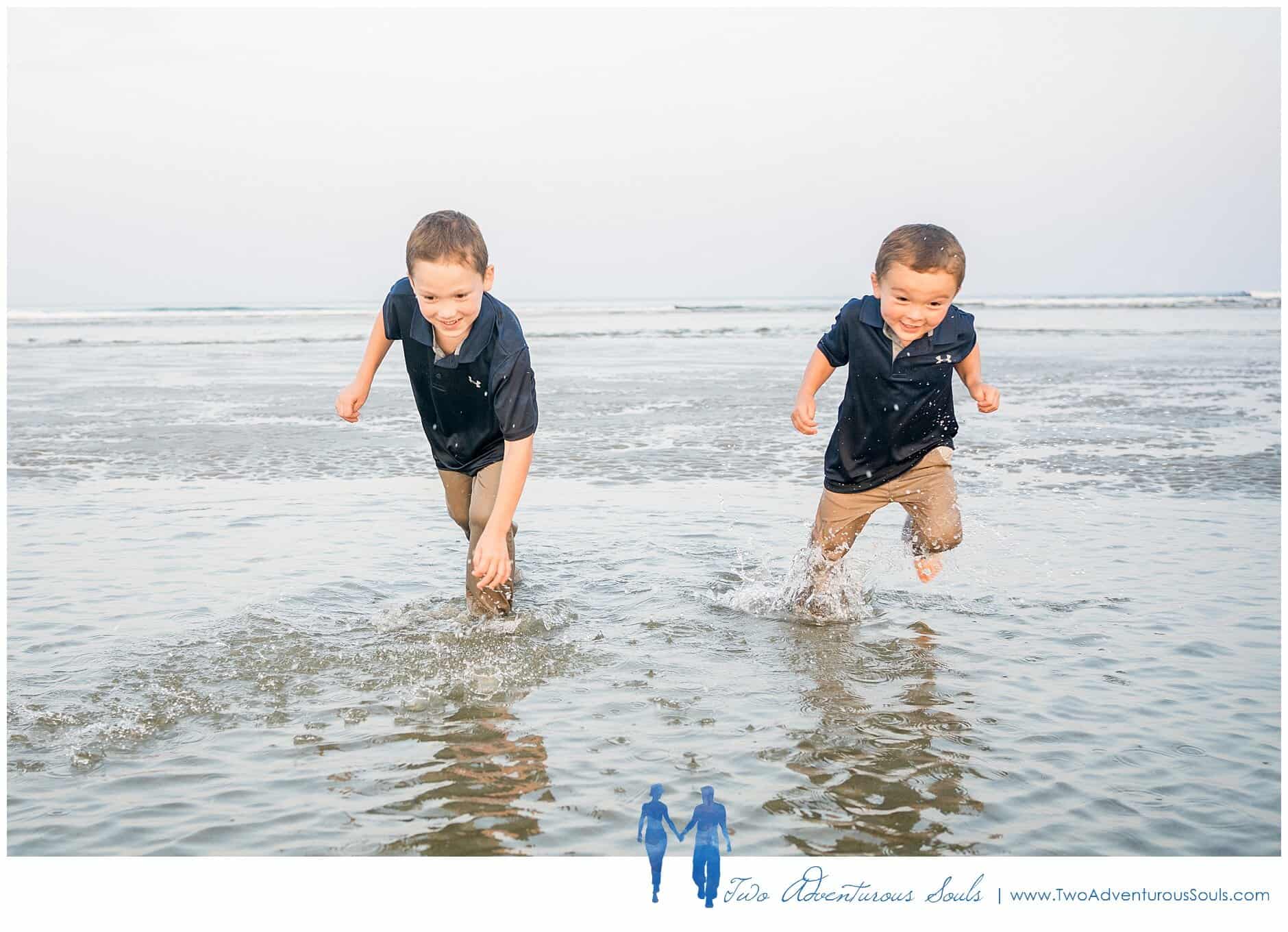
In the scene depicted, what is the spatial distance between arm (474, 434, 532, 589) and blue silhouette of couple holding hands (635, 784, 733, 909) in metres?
1.18

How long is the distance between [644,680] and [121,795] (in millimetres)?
1763

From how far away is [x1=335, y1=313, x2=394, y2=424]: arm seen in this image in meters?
4.93

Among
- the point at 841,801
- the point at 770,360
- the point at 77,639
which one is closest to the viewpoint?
the point at 841,801

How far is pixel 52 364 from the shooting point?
1888cm

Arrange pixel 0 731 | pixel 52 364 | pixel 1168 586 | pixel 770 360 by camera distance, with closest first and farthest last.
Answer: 1. pixel 0 731
2. pixel 1168 586
3. pixel 52 364
4. pixel 770 360

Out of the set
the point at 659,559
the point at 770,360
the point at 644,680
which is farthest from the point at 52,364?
the point at 644,680

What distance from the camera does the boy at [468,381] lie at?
4355mm

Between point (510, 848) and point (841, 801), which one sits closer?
point (510, 848)

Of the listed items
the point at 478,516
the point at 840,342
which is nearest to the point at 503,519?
the point at 478,516

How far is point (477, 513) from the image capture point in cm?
493

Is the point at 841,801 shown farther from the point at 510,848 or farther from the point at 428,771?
the point at 428,771

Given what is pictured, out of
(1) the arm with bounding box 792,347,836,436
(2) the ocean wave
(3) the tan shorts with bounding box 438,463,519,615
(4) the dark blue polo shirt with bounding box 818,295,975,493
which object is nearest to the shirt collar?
(3) the tan shorts with bounding box 438,463,519,615

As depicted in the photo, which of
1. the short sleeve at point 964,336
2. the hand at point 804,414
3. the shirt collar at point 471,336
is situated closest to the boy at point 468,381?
the shirt collar at point 471,336

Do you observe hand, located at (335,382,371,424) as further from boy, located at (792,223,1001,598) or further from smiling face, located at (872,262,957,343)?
smiling face, located at (872,262,957,343)
